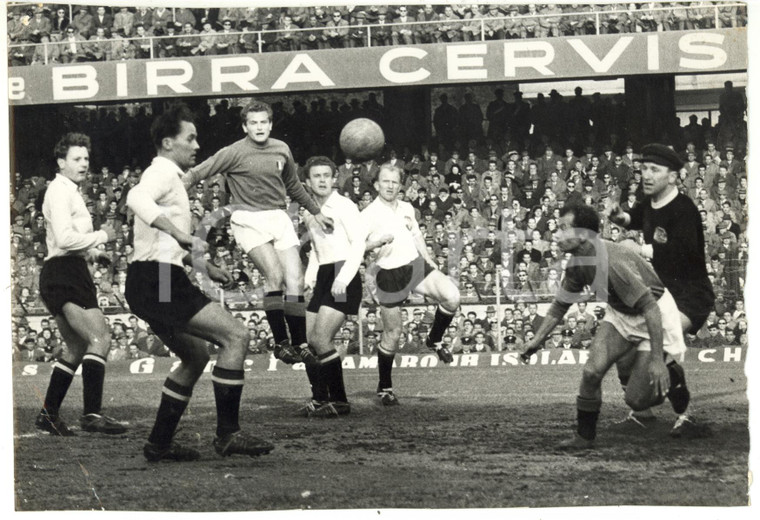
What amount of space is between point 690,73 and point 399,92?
2142 millimetres

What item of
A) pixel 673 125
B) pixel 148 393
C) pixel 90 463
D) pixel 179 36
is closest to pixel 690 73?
pixel 673 125

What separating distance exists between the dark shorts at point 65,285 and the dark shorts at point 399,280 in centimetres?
209

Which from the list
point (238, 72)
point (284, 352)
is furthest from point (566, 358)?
point (238, 72)

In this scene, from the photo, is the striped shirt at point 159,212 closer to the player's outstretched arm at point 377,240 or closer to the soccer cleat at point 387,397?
the player's outstretched arm at point 377,240

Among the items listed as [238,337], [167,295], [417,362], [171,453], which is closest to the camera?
[238,337]

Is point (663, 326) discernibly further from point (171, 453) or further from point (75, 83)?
point (75, 83)

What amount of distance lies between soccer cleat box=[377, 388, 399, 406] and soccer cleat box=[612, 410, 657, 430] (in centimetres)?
159

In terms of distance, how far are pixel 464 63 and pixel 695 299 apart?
243 cm

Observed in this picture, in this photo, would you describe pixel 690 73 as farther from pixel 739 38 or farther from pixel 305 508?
pixel 305 508

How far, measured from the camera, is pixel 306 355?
7023 millimetres

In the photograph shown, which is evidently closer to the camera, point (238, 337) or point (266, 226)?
point (238, 337)

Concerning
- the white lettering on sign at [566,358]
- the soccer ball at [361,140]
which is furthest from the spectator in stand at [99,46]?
the white lettering on sign at [566,358]

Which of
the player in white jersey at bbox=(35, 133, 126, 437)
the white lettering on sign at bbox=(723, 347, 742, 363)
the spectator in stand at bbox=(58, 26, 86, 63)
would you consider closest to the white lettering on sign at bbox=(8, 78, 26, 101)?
the spectator in stand at bbox=(58, 26, 86, 63)

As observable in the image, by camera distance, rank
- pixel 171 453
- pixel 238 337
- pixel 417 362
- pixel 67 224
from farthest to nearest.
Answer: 1. pixel 417 362
2. pixel 67 224
3. pixel 171 453
4. pixel 238 337
